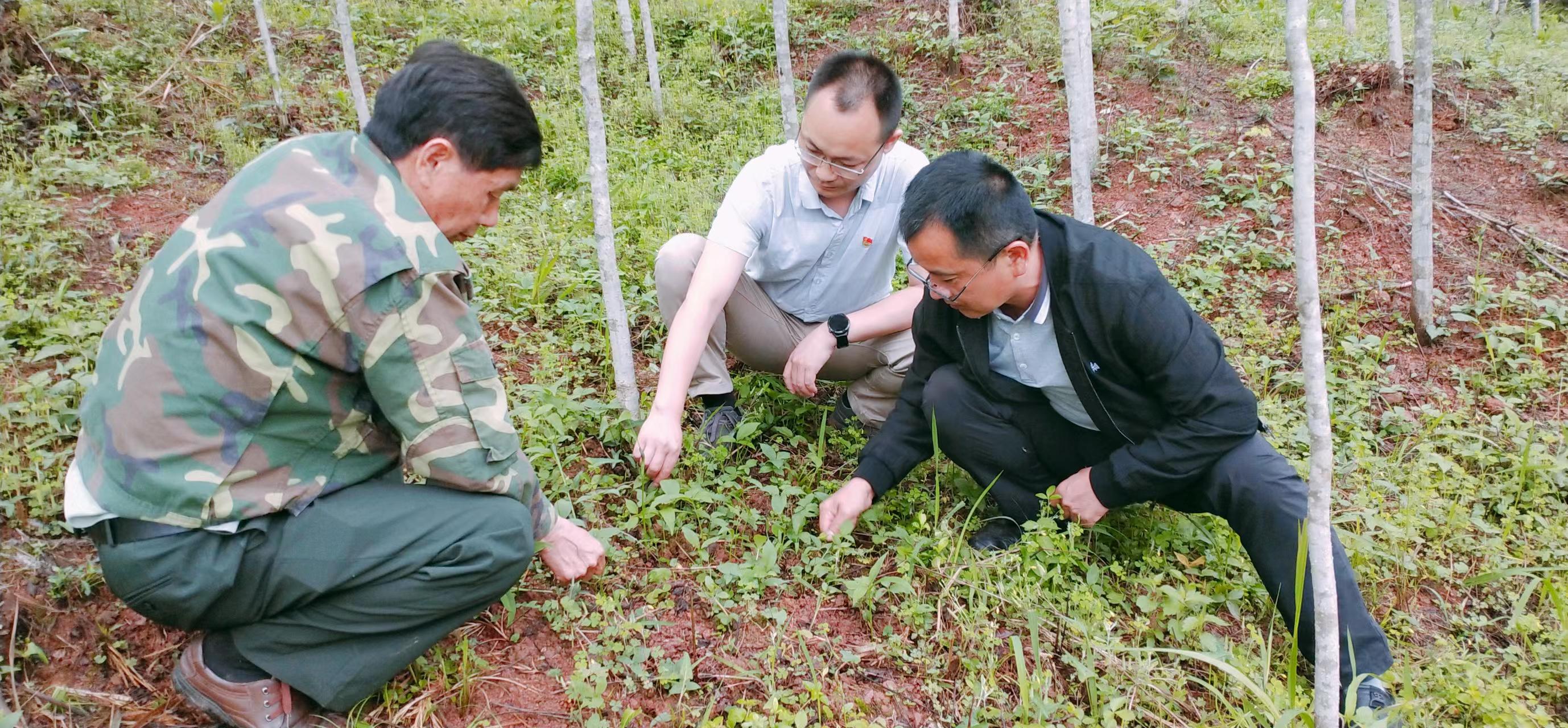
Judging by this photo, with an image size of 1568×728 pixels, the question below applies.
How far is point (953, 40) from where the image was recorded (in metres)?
7.72

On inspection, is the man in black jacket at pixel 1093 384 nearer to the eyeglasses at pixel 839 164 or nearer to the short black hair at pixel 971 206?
the short black hair at pixel 971 206

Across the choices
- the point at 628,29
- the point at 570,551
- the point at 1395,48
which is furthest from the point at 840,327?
the point at 1395,48

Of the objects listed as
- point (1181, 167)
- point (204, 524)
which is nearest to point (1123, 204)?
point (1181, 167)

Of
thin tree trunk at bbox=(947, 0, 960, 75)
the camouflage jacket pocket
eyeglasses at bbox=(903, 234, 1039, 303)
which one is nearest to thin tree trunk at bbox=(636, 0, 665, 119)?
thin tree trunk at bbox=(947, 0, 960, 75)

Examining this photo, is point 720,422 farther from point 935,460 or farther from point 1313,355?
point 1313,355

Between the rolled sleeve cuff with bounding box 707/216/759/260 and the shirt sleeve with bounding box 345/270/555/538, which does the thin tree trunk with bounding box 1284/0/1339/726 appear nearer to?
the shirt sleeve with bounding box 345/270/555/538

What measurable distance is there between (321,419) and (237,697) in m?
0.70

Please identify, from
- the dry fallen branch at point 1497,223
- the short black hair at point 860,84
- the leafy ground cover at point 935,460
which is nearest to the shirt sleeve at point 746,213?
the short black hair at point 860,84

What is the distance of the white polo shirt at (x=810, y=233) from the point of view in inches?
134

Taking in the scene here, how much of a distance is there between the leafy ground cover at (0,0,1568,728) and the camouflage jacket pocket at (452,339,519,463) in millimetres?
660

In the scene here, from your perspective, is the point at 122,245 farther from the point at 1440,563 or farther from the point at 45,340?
the point at 1440,563

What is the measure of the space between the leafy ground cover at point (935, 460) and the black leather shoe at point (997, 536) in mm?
86

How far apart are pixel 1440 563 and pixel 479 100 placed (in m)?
3.37

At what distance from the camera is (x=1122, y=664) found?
2.54 m
